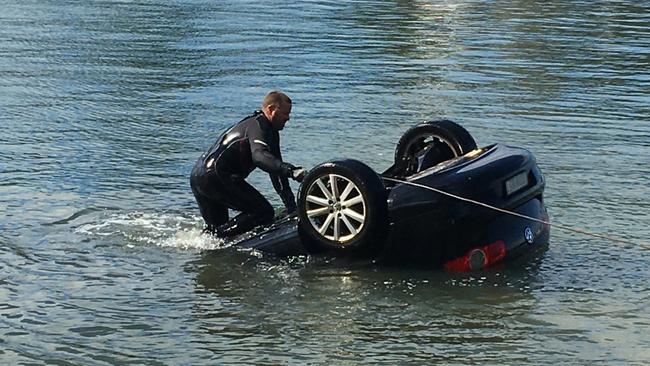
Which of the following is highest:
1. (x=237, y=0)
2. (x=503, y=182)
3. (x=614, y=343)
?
(x=237, y=0)

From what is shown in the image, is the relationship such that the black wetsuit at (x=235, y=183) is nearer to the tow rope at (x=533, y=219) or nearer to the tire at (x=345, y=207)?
the tire at (x=345, y=207)

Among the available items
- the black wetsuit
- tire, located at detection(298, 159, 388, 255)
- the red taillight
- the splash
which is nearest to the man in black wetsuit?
the black wetsuit

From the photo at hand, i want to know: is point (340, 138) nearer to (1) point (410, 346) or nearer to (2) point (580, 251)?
(2) point (580, 251)

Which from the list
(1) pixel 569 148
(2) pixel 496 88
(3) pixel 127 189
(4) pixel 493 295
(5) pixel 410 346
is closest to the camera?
(5) pixel 410 346

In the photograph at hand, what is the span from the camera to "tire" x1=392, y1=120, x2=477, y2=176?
10.8 meters

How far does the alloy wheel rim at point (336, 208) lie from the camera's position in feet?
31.5

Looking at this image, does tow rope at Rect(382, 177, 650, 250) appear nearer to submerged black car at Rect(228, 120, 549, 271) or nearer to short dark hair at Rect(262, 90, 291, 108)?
submerged black car at Rect(228, 120, 549, 271)

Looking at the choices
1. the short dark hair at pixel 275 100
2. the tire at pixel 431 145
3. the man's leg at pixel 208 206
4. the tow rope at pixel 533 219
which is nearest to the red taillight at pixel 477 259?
the tow rope at pixel 533 219

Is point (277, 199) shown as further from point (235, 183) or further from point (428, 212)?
point (428, 212)

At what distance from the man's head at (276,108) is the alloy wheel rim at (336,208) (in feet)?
2.83

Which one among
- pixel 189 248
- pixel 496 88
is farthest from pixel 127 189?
pixel 496 88

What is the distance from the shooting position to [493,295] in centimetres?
934

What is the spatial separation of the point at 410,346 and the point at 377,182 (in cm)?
170

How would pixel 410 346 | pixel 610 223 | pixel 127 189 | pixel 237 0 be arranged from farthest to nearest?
1. pixel 237 0
2. pixel 127 189
3. pixel 610 223
4. pixel 410 346
